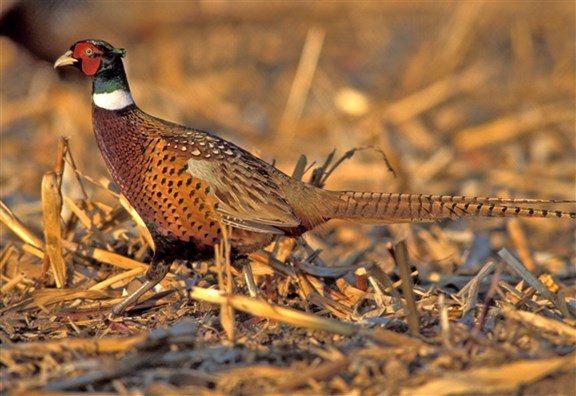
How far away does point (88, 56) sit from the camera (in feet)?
14.2

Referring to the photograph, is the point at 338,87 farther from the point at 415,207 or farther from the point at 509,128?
the point at 415,207

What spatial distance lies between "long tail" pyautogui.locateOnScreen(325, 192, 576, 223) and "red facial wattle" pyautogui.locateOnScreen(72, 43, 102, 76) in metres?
1.16

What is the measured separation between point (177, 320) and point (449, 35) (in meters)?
6.68

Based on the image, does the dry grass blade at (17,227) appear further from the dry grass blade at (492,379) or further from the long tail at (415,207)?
the dry grass blade at (492,379)

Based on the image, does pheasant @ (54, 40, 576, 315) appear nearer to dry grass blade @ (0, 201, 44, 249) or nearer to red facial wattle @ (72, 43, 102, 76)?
red facial wattle @ (72, 43, 102, 76)

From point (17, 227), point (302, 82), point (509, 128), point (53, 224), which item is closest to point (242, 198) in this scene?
point (53, 224)

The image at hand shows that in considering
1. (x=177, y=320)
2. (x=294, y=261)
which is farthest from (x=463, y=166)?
(x=177, y=320)

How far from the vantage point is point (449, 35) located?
33.0ft

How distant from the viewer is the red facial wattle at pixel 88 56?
4.31 metres

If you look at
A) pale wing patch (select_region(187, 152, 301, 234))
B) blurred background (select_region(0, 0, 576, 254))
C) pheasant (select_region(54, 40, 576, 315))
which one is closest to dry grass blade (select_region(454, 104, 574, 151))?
blurred background (select_region(0, 0, 576, 254))

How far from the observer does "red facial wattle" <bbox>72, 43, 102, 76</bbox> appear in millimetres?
4312

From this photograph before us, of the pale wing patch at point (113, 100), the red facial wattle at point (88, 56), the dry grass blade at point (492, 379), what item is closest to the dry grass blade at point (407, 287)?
the dry grass blade at point (492, 379)

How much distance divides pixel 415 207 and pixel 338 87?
591cm

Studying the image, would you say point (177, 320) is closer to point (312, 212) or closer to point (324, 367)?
point (312, 212)
